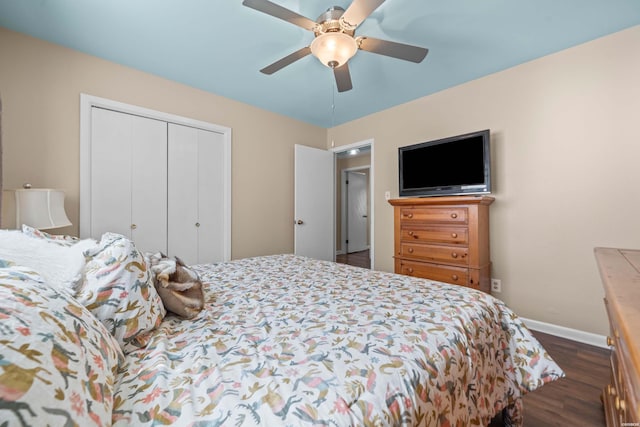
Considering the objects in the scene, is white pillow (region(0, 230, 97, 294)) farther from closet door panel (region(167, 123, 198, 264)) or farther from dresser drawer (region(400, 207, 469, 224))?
dresser drawer (region(400, 207, 469, 224))

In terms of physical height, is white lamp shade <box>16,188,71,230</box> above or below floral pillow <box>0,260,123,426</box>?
above

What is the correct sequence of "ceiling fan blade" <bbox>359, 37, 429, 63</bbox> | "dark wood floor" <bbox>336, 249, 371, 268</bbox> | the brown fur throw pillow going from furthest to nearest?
1. "dark wood floor" <bbox>336, 249, 371, 268</bbox>
2. "ceiling fan blade" <bbox>359, 37, 429, 63</bbox>
3. the brown fur throw pillow

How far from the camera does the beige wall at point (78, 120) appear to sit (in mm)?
2006

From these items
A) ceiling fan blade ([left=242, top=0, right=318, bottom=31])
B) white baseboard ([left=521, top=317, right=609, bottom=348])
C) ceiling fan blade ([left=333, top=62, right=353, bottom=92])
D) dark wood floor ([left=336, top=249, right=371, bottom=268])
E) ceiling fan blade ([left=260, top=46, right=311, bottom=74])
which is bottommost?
white baseboard ([left=521, top=317, right=609, bottom=348])

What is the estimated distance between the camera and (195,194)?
9.66 ft

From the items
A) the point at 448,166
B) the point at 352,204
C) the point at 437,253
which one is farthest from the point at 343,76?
the point at 352,204

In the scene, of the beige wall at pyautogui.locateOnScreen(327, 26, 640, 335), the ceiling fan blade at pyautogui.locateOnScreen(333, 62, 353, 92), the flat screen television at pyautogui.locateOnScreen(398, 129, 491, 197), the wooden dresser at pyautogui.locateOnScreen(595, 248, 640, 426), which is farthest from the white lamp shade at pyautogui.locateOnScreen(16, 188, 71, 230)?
the beige wall at pyautogui.locateOnScreen(327, 26, 640, 335)

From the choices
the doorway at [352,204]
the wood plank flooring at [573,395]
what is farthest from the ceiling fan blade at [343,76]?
the doorway at [352,204]

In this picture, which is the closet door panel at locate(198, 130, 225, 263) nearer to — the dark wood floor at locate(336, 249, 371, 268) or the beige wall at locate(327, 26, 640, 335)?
the beige wall at locate(327, 26, 640, 335)

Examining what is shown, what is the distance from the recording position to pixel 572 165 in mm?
2209

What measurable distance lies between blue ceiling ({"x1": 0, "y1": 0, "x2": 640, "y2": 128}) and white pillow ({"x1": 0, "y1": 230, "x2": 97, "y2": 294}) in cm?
168

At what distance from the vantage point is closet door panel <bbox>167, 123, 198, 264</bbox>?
2.78 m

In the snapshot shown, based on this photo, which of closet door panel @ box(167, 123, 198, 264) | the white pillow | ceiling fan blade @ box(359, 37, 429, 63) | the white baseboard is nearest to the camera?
the white pillow

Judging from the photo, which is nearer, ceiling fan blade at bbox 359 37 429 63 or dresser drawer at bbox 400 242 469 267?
ceiling fan blade at bbox 359 37 429 63
